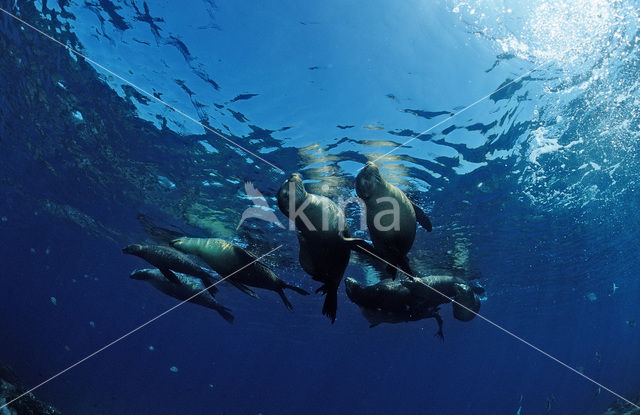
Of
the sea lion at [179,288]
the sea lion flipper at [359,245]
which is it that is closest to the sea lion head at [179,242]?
the sea lion flipper at [359,245]

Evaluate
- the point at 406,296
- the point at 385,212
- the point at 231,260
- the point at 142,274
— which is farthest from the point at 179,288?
the point at 385,212

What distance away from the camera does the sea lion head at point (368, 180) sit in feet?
10.7

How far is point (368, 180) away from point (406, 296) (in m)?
3.64

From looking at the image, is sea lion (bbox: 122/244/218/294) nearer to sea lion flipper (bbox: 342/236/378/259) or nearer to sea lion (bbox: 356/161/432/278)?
sea lion flipper (bbox: 342/236/378/259)

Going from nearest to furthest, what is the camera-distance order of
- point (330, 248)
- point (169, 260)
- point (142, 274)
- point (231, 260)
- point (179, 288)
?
1. point (330, 248)
2. point (231, 260)
3. point (169, 260)
4. point (179, 288)
5. point (142, 274)

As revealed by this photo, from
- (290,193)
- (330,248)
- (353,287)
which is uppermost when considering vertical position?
(353,287)

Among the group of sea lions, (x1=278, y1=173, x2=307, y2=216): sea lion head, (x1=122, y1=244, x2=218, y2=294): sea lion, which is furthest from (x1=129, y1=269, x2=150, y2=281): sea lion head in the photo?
(x1=278, y1=173, x2=307, y2=216): sea lion head

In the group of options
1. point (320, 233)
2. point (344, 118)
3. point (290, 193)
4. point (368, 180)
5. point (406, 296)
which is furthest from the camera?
point (344, 118)

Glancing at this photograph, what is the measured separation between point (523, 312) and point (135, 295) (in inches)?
1824

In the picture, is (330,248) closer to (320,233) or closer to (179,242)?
(320,233)

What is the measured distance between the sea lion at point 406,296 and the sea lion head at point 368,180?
2.79 meters

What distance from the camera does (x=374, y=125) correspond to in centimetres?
894

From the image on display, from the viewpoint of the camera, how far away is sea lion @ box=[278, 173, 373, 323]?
322cm

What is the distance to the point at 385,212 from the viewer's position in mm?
3426
